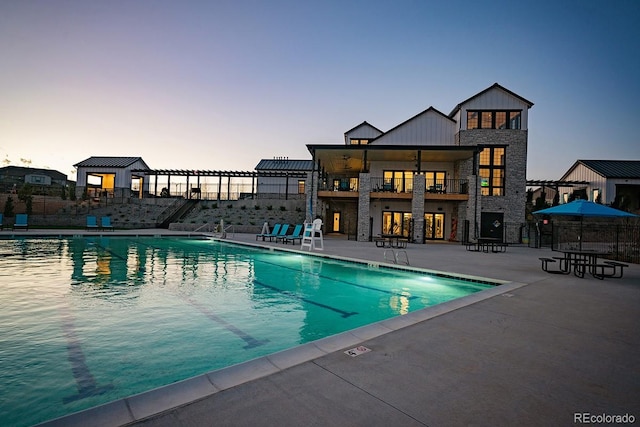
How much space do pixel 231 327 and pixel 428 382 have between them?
379 cm

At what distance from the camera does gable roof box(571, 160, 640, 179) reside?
31141 mm

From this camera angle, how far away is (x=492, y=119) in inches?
958

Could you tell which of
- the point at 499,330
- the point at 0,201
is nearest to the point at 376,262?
the point at 499,330

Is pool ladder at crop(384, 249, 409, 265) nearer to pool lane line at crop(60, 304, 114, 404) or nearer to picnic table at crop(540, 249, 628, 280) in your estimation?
picnic table at crop(540, 249, 628, 280)

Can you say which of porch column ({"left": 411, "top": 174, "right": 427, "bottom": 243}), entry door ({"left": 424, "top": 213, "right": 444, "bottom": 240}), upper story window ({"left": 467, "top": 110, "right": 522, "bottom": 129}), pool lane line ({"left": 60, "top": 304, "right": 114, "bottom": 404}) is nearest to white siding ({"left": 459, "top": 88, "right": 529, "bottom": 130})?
upper story window ({"left": 467, "top": 110, "right": 522, "bottom": 129})

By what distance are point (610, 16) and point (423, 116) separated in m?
14.5

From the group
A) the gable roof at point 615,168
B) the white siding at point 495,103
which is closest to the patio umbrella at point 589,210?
the white siding at point 495,103

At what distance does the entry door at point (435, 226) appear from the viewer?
978 inches

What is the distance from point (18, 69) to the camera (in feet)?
66.4

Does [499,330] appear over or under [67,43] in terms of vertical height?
under

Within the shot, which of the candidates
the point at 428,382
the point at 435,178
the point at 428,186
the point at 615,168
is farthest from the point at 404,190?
the point at 615,168

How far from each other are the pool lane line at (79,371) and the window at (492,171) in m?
25.2

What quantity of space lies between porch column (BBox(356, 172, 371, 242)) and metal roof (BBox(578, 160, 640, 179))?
2750 cm

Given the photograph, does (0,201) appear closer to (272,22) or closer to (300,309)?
(272,22)
